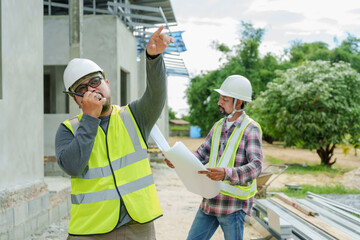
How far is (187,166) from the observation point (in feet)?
8.96

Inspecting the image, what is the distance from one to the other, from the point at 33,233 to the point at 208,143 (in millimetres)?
3722

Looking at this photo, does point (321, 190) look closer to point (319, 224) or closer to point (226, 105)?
point (319, 224)

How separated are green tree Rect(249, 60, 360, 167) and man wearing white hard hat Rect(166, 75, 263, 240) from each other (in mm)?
13624

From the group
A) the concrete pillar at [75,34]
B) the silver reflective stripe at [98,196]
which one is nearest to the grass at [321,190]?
the concrete pillar at [75,34]

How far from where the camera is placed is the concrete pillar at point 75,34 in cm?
762

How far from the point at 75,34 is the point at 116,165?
6.28 metres

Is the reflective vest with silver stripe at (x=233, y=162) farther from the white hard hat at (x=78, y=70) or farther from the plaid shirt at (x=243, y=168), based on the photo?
the white hard hat at (x=78, y=70)

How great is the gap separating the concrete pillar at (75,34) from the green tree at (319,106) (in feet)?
36.7

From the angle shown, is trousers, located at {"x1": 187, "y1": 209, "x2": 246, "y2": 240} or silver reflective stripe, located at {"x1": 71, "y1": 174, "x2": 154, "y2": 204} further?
trousers, located at {"x1": 187, "y1": 209, "x2": 246, "y2": 240}

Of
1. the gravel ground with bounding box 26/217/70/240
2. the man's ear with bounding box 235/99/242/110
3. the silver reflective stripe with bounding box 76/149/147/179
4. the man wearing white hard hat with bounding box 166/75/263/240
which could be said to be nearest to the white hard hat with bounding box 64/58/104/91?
the silver reflective stripe with bounding box 76/149/147/179

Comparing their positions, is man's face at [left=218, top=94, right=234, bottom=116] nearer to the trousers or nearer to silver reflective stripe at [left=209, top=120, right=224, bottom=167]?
silver reflective stripe at [left=209, top=120, right=224, bottom=167]

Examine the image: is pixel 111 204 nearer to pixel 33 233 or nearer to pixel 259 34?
pixel 33 233

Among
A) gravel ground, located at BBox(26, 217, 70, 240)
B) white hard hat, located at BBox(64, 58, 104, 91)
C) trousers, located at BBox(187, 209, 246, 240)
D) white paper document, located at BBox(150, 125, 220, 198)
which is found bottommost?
gravel ground, located at BBox(26, 217, 70, 240)

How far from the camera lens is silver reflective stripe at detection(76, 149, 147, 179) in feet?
6.50
